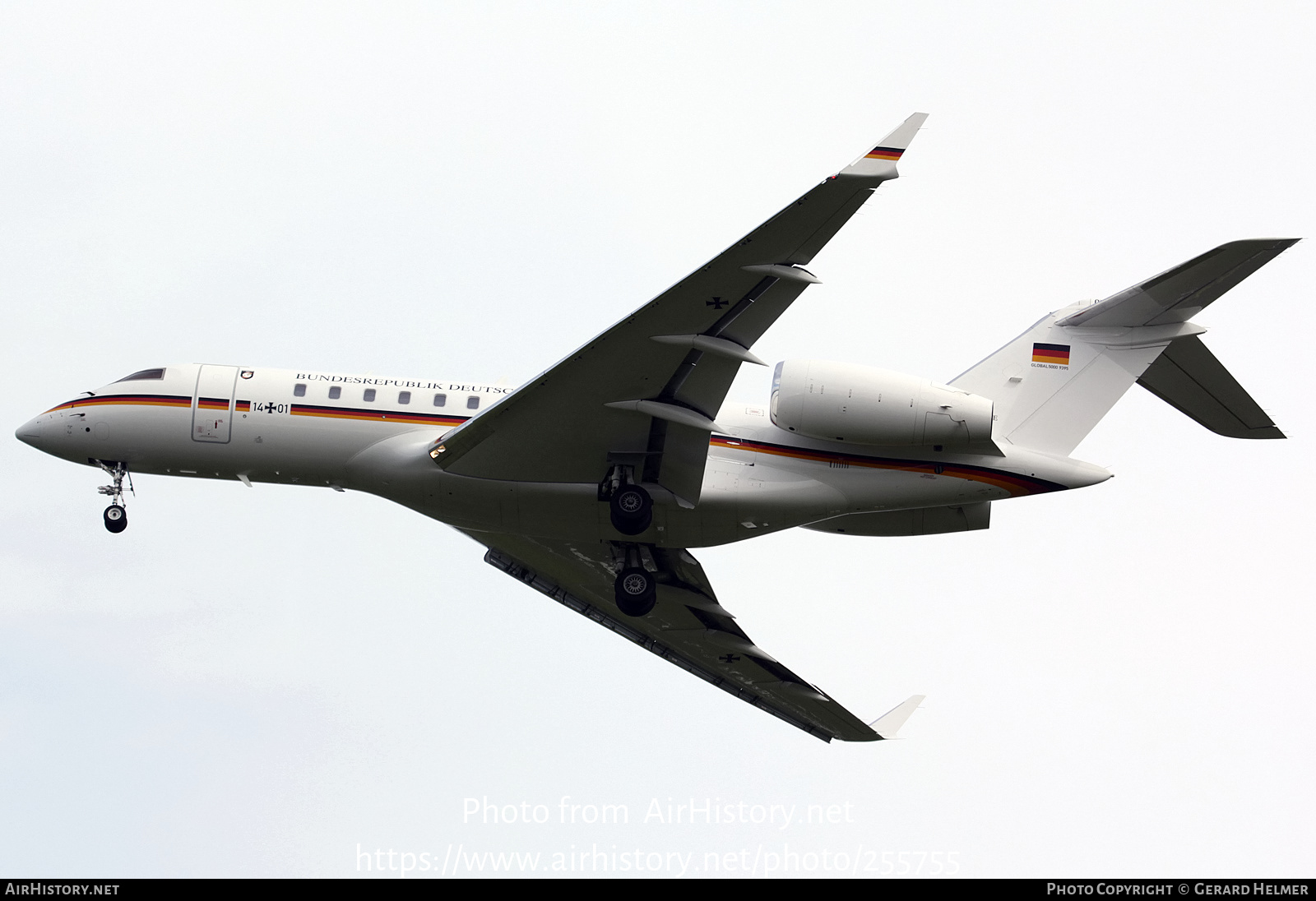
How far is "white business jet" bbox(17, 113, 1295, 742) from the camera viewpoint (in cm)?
1872

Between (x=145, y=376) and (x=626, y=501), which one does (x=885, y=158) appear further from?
(x=145, y=376)

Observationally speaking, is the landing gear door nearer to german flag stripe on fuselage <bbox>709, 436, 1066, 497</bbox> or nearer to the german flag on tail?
german flag stripe on fuselage <bbox>709, 436, 1066, 497</bbox>

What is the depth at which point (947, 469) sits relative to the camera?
20000 mm

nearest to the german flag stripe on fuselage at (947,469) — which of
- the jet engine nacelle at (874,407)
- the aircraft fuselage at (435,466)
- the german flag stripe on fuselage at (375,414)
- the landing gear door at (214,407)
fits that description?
the aircraft fuselage at (435,466)

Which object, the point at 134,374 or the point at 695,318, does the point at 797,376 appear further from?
the point at 134,374

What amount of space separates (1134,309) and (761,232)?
308 inches

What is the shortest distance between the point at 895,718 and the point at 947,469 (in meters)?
7.05

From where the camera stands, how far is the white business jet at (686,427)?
737 inches

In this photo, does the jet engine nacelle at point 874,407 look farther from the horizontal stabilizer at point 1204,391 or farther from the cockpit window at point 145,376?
the cockpit window at point 145,376

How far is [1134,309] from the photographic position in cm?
2133

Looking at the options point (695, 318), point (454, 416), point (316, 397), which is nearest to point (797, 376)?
point (695, 318)

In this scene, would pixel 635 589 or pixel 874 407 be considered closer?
pixel 874 407

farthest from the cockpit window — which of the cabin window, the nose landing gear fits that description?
the nose landing gear

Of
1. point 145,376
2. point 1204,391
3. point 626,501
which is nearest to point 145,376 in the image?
point 145,376
